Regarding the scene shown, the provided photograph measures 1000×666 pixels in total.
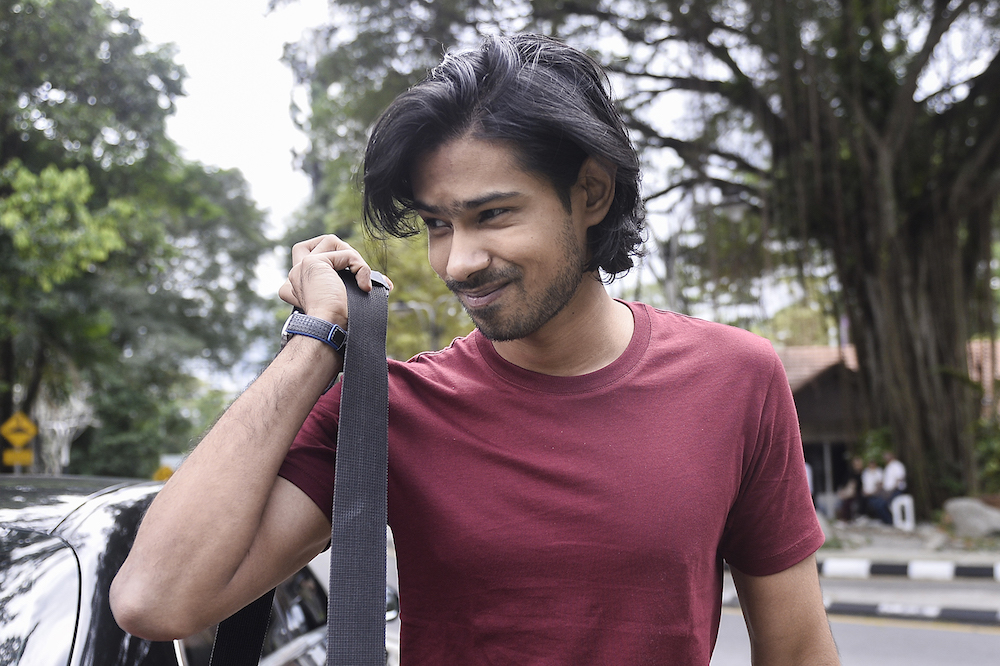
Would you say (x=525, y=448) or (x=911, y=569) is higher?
(x=525, y=448)

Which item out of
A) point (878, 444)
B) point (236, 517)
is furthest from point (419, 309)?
point (236, 517)

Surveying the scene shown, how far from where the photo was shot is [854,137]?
9.90 m

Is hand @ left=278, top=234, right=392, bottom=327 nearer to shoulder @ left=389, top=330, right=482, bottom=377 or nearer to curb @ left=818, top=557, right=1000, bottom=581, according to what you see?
shoulder @ left=389, top=330, right=482, bottom=377

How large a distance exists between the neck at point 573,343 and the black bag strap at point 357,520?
248mm

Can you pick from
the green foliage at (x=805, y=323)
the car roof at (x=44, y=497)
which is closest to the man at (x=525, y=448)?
the car roof at (x=44, y=497)

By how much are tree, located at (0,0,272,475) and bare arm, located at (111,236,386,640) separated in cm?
895

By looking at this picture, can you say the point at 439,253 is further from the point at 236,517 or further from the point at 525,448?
the point at 236,517

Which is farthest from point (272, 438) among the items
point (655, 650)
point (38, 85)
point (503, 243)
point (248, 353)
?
point (248, 353)

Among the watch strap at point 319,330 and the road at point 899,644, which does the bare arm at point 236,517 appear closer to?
the watch strap at point 319,330

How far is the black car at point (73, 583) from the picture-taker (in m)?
1.35

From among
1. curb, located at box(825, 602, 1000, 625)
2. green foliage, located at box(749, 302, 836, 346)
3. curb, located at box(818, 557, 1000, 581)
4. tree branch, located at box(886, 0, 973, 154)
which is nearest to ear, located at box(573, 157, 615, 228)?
curb, located at box(825, 602, 1000, 625)

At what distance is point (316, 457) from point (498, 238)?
44 cm

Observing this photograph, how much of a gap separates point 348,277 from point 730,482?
0.68 meters

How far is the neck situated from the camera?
138 cm
